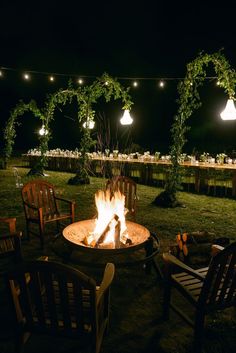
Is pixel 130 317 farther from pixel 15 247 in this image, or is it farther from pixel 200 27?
pixel 200 27

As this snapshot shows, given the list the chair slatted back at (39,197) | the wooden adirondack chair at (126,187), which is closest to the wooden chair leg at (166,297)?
the wooden adirondack chair at (126,187)

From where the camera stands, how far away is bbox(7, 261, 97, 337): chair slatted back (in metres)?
1.83

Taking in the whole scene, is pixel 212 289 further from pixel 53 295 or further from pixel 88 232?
pixel 88 232

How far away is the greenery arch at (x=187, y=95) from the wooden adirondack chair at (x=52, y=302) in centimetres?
565

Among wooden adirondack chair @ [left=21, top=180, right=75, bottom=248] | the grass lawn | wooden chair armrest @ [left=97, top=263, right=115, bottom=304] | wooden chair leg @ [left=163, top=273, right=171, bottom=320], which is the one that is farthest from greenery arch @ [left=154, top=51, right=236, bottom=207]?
wooden chair armrest @ [left=97, top=263, right=115, bottom=304]

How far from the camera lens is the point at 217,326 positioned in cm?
289

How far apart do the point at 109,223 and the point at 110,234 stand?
8.1 inches

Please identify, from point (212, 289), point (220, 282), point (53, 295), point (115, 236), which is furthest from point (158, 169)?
point (53, 295)

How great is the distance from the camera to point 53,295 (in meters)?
1.94

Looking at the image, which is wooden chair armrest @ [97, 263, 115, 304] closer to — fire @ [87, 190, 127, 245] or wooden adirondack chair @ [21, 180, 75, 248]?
fire @ [87, 190, 127, 245]

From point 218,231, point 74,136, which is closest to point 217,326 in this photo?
point 218,231

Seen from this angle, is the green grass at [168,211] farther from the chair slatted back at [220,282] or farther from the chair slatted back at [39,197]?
the chair slatted back at [220,282]

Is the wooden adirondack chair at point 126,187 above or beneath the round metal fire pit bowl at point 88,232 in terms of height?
above

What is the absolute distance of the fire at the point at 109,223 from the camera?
3.58 meters
